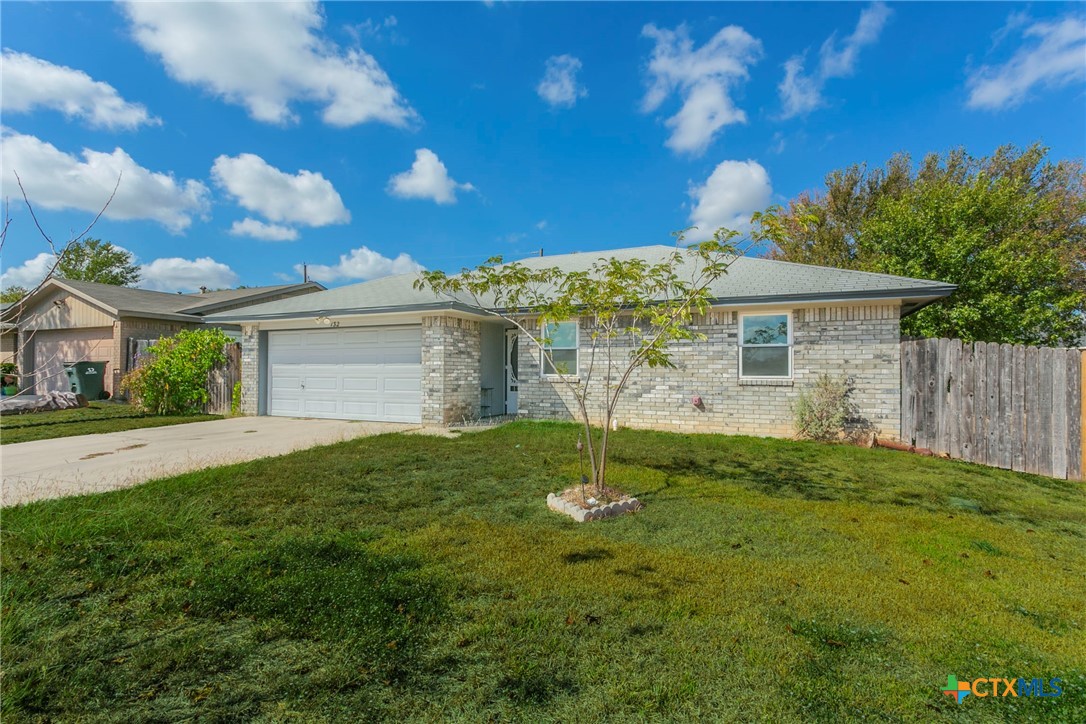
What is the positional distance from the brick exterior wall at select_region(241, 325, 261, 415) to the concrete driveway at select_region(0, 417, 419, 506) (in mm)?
1169

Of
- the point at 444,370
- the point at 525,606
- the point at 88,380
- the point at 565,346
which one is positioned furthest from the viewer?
the point at 88,380

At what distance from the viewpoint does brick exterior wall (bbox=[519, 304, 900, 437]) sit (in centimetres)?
880

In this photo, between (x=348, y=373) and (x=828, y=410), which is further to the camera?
(x=348, y=373)

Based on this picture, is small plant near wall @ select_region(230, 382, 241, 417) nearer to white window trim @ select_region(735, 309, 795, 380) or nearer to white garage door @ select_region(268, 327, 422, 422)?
white garage door @ select_region(268, 327, 422, 422)

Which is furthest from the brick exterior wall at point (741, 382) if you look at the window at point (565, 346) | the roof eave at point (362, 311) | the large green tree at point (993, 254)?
the large green tree at point (993, 254)

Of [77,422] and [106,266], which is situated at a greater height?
[106,266]

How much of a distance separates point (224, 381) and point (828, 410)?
14643 millimetres

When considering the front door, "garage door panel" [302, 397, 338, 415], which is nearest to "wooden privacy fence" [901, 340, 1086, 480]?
the front door

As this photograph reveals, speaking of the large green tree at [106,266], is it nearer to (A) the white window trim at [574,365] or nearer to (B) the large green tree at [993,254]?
(A) the white window trim at [574,365]

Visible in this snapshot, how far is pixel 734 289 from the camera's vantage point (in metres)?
9.82

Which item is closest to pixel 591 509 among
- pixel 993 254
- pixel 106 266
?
pixel 993 254

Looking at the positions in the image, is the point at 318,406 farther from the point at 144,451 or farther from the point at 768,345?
the point at 768,345

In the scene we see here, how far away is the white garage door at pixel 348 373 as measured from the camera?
11172 millimetres

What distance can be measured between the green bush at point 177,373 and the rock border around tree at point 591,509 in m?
12.1
